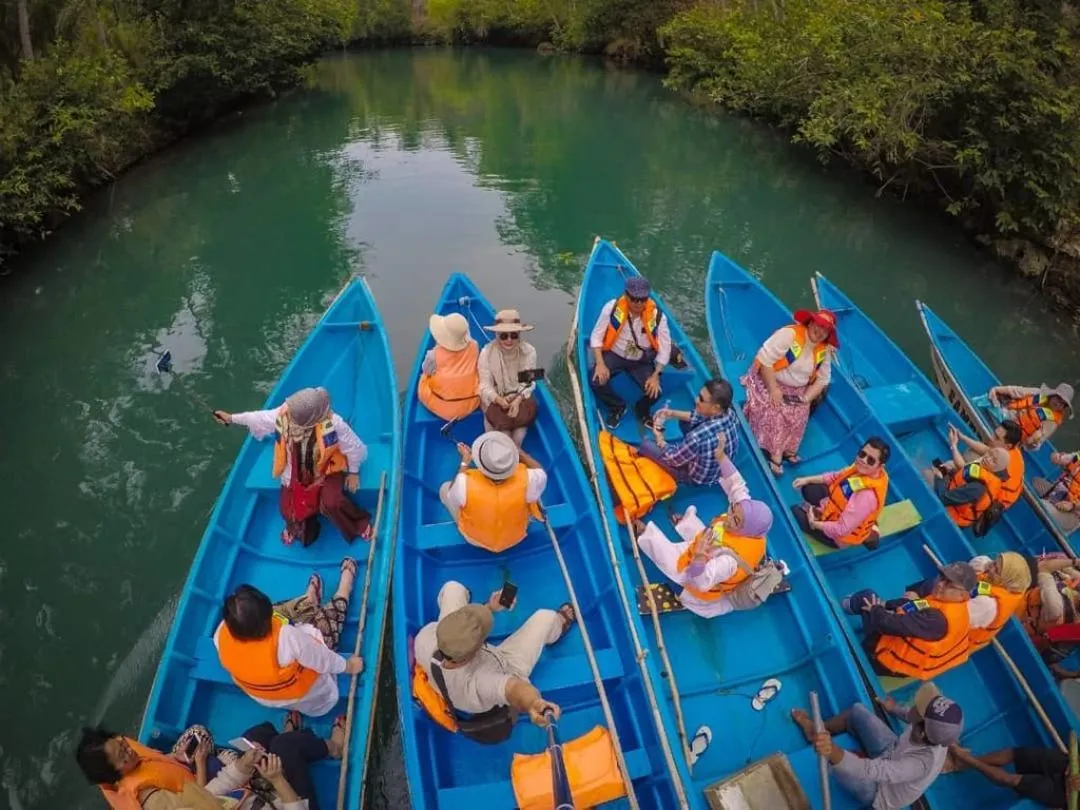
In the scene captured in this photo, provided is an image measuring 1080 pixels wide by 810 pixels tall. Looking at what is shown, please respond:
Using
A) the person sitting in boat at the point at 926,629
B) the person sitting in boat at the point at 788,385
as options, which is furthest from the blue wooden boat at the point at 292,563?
the person sitting in boat at the point at 788,385

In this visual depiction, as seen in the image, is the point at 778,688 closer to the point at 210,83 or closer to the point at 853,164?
the point at 853,164

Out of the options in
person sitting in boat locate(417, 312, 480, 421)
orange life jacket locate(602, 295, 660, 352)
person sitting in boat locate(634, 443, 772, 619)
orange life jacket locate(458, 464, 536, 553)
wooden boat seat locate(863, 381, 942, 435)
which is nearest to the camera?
person sitting in boat locate(634, 443, 772, 619)

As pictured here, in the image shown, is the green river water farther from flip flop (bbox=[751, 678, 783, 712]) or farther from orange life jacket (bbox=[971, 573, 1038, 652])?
orange life jacket (bbox=[971, 573, 1038, 652])

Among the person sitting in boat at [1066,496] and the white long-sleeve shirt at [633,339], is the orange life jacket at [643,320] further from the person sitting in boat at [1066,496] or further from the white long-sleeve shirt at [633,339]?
the person sitting in boat at [1066,496]

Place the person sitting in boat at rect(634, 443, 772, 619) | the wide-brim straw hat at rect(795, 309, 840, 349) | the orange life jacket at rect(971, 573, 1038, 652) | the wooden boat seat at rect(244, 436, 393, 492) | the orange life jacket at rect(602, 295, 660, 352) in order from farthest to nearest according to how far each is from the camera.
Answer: the orange life jacket at rect(602, 295, 660, 352) → the wide-brim straw hat at rect(795, 309, 840, 349) → the wooden boat seat at rect(244, 436, 393, 492) → the person sitting in boat at rect(634, 443, 772, 619) → the orange life jacket at rect(971, 573, 1038, 652)

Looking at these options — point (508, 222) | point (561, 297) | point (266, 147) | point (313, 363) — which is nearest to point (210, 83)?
point (266, 147)

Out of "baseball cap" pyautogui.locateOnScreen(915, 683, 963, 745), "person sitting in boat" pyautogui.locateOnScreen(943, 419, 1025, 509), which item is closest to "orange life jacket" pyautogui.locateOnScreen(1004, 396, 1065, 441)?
"person sitting in boat" pyautogui.locateOnScreen(943, 419, 1025, 509)

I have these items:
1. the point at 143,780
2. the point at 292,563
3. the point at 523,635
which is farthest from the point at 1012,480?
the point at 143,780
